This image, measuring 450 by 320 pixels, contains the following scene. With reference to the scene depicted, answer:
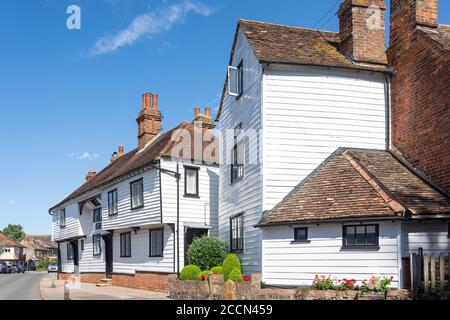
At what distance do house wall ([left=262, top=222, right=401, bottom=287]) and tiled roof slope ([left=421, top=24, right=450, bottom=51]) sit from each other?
6.70 meters

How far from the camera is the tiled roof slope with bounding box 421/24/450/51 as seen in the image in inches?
714

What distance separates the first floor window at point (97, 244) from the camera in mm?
34956

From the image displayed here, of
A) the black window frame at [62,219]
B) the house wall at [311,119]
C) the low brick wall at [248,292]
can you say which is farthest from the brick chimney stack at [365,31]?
the black window frame at [62,219]

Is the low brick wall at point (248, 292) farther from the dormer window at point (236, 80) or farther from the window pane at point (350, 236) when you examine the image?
the dormer window at point (236, 80)

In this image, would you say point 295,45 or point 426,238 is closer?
point 426,238

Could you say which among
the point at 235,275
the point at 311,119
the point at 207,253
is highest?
the point at 311,119

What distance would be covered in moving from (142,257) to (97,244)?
28.6 feet

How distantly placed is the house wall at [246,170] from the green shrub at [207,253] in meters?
0.88

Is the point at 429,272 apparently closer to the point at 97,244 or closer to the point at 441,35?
the point at 441,35

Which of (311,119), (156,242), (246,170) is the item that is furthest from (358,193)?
(156,242)

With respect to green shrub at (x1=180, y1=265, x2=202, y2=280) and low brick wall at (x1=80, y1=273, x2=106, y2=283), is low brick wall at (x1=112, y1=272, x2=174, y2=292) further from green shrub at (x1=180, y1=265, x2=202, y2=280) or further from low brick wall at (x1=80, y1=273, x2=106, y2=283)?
green shrub at (x1=180, y1=265, x2=202, y2=280)

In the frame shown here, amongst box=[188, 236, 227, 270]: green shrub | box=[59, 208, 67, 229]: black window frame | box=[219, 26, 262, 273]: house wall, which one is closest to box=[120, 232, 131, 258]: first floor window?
box=[219, 26, 262, 273]: house wall

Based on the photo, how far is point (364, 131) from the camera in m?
20.4

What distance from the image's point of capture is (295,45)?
21328mm
